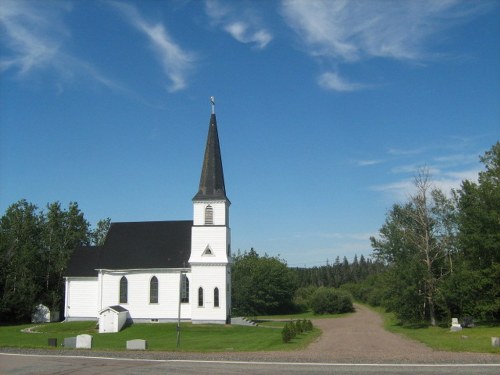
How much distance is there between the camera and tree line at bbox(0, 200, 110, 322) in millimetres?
54500

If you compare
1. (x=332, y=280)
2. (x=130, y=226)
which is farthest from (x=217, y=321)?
(x=332, y=280)

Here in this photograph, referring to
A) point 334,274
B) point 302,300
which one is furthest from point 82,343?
point 334,274

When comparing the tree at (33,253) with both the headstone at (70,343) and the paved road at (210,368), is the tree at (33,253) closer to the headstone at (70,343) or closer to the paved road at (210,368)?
the headstone at (70,343)

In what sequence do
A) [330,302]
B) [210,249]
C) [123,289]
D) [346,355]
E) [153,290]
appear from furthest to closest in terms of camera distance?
1. [330,302]
2. [123,289]
3. [153,290]
4. [210,249]
5. [346,355]

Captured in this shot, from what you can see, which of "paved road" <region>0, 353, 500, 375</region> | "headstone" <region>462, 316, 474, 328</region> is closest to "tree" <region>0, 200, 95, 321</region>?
"paved road" <region>0, 353, 500, 375</region>

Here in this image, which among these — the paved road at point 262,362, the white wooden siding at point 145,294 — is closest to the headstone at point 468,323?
the paved road at point 262,362

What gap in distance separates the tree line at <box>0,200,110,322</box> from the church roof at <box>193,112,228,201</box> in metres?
22.1

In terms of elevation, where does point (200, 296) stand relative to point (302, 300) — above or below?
above

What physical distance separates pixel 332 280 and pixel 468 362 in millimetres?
138689

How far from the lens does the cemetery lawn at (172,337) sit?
28.9 meters

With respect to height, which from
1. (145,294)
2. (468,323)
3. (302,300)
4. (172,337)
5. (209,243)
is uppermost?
(209,243)

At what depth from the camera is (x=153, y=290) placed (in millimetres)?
49062

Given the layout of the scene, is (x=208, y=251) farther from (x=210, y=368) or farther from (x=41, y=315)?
(x=210, y=368)

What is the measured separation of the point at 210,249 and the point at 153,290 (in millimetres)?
6923
